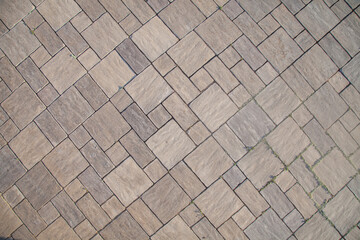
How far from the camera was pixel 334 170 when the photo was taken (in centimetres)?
293

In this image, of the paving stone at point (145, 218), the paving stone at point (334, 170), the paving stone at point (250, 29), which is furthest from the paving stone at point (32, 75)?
the paving stone at point (334, 170)

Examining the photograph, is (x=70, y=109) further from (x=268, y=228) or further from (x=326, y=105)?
(x=326, y=105)

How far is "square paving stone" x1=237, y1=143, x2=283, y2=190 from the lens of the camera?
9.47 ft

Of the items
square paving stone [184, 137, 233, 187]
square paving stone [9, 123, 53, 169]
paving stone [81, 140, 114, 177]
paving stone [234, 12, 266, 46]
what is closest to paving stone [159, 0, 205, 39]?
paving stone [234, 12, 266, 46]

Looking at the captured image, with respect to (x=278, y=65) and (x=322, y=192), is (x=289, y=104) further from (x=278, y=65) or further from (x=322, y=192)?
(x=322, y=192)

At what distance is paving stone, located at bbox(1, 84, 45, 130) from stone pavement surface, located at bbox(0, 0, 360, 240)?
1 centimetres

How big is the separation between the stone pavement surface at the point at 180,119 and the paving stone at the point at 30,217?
0.6 inches

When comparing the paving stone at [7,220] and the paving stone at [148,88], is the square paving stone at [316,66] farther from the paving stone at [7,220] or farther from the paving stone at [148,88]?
the paving stone at [7,220]

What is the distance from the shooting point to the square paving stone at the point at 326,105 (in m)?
2.98

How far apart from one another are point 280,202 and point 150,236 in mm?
1557

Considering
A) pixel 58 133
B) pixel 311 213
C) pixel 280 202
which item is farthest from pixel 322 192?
pixel 58 133

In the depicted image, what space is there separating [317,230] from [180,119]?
204cm

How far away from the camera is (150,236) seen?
2838 millimetres

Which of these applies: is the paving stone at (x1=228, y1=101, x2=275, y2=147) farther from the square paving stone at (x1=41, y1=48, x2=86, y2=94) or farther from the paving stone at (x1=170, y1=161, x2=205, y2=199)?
the square paving stone at (x1=41, y1=48, x2=86, y2=94)
